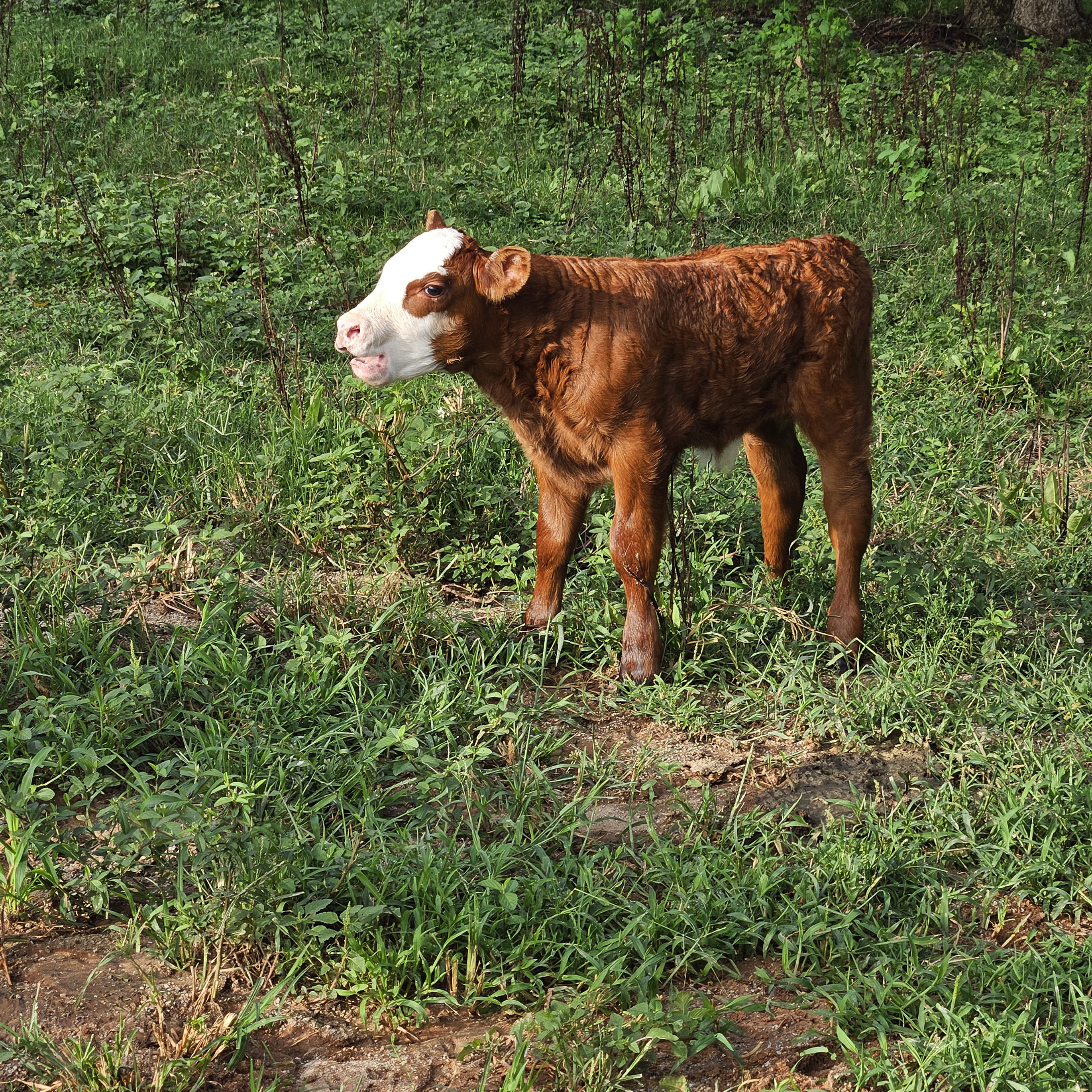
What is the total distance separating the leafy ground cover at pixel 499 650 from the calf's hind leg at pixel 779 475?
28cm

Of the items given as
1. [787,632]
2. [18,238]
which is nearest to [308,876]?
[787,632]

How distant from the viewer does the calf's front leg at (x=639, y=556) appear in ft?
13.3

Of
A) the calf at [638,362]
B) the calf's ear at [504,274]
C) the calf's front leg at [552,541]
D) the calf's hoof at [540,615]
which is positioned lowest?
the calf's hoof at [540,615]

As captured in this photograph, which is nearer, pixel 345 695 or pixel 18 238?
pixel 345 695

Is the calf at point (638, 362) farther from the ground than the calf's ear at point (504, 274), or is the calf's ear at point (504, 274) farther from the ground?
the calf's ear at point (504, 274)

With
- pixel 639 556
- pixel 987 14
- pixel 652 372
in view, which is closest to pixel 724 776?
pixel 639 556

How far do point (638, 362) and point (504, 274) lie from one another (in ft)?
1.68

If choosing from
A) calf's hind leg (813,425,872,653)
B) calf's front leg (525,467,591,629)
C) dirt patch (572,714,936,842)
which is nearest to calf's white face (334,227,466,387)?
calf's front leg (525,467,591,629)

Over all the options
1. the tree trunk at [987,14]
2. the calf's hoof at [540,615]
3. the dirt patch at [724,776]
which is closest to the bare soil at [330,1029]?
the dirt patch at [724,776]

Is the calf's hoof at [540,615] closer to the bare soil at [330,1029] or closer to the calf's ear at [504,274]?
the calf's ear at [504,274]

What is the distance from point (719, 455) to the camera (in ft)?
14.2

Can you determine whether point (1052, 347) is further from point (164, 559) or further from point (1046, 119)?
point (164, 559)

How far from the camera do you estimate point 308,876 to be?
10.1 feet

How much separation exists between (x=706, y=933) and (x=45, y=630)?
2312 millimetres
